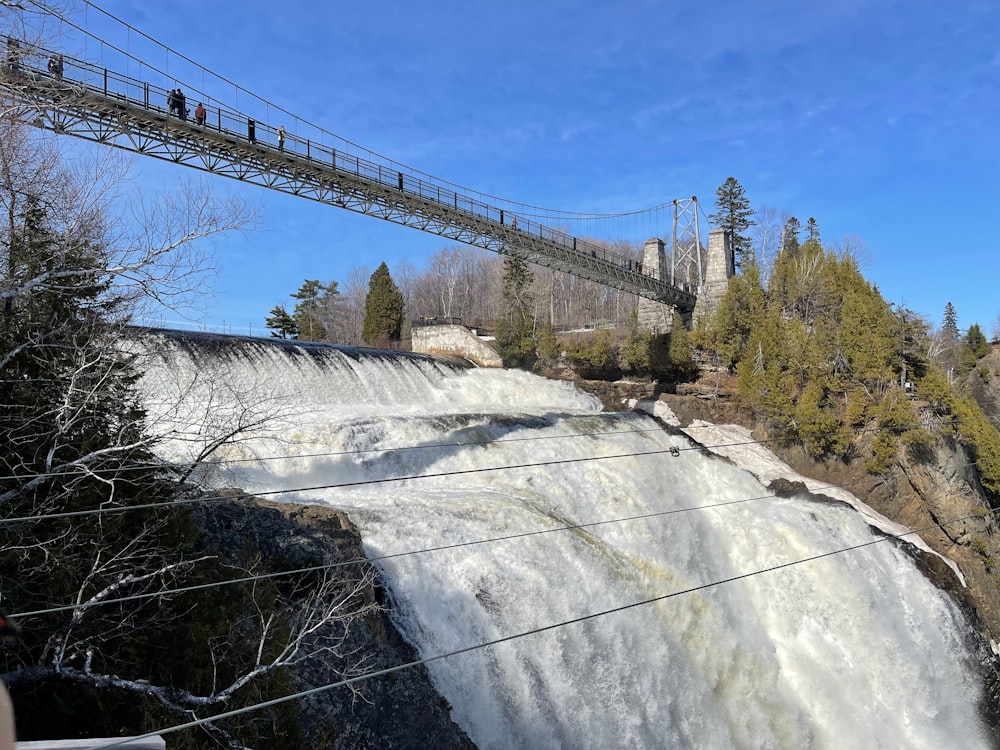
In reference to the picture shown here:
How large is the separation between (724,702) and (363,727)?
7131mm

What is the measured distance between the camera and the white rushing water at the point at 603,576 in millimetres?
9242

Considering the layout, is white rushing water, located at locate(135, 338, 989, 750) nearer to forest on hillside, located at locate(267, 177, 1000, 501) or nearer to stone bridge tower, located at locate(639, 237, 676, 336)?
forest on hillside, located at locate(267, 177, 1000, 501)

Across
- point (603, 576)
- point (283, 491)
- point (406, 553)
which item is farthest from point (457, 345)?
point (406, 553)

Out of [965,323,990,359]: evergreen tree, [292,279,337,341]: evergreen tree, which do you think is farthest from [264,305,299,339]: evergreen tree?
[965,323,990,359]: evergreen tree

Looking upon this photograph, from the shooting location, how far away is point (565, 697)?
9.14 m

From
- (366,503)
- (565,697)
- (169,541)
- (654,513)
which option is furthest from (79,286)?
(654,513)

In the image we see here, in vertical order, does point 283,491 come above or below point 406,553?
above

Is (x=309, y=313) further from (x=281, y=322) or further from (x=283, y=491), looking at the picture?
(x=283, y=491)

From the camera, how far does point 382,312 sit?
45.4m

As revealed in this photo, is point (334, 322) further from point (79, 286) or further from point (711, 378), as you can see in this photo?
point (79, 286)

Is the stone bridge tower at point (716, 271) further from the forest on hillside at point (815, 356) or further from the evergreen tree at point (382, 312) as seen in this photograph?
the evergreen tree at point (382, 312)

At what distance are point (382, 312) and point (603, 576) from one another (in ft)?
120

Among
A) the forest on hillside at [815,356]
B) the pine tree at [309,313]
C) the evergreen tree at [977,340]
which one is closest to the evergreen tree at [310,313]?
the pine tree at [309,313]

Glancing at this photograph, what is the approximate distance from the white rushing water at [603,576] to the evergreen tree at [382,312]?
2516 cm
